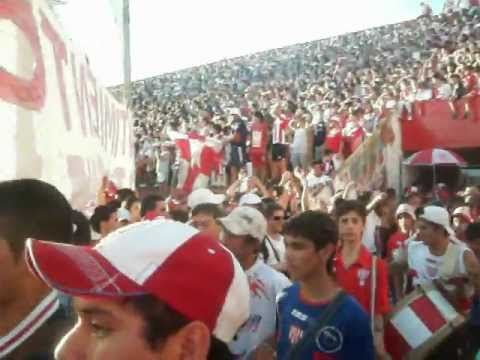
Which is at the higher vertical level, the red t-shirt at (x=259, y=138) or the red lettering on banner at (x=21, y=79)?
the red lettering on banner at (x=21, y=79)

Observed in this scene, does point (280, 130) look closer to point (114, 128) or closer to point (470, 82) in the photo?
point (470, 82)

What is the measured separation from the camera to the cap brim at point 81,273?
125cm

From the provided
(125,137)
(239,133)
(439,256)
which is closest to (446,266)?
(439,256)

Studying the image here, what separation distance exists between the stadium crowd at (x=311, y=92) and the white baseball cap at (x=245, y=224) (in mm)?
7818

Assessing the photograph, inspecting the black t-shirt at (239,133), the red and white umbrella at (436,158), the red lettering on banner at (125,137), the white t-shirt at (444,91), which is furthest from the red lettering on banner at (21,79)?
Result: the white t-shirt at (444,91)

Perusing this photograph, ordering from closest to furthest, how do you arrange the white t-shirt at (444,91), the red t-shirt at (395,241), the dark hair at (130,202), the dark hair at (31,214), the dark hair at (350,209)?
1. the dark hair at (31,214)
2. the dark hair at (350,209)
3. the red t-shirt at (395,241)
4. the dark hair at (130,202)
5. the white t-shirt at (444,91)

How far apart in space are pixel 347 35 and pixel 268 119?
2446cm

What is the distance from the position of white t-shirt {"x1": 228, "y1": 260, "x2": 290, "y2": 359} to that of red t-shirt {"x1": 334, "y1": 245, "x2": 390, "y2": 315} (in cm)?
44

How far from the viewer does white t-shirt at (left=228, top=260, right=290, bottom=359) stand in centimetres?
332

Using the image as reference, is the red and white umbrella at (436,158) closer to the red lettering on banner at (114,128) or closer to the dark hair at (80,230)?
the red lettering on banner at (114,128)

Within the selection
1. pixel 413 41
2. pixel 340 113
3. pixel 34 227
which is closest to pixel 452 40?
pixel 413 41

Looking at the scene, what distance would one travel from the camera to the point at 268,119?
53.0 ft

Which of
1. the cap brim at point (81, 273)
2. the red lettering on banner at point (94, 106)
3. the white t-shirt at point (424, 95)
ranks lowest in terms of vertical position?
the cap brim at point (81, 273)

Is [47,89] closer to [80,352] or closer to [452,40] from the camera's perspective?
[80,352]
